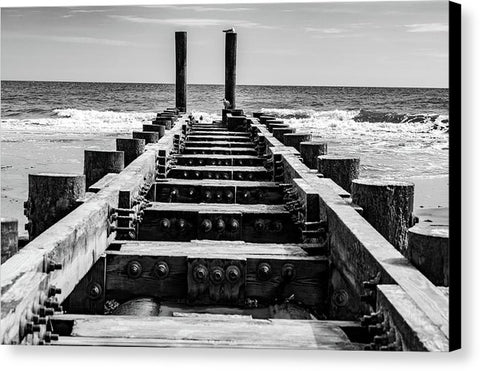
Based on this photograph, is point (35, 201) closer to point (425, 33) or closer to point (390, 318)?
point (390, 318)

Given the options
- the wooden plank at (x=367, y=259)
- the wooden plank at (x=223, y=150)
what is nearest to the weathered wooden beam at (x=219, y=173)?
the wooden plank at (x=223, y=150)

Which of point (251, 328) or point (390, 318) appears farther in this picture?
point (251, 328)

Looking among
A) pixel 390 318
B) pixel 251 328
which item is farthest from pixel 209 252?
pixel 390 318

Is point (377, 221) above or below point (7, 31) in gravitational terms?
below

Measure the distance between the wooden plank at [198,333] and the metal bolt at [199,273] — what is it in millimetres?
577

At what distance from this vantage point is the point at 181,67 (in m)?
15.1

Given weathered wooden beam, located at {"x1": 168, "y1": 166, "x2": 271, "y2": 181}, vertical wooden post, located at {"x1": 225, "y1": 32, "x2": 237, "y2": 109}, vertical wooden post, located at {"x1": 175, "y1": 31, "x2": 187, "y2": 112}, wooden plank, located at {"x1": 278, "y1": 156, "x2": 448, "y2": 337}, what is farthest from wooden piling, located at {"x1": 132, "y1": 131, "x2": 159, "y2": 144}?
vertical wooden post, located at {"x1": 175, "y1": 31, "x2": 187, "y2": 112}

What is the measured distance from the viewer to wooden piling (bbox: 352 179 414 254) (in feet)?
11.3

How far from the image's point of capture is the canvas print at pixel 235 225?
2609 millimetres

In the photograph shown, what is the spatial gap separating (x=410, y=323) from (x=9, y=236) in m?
1.57

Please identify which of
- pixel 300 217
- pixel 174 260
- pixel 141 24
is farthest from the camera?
pixel 141 24

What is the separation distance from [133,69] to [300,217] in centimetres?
193

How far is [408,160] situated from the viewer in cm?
1430

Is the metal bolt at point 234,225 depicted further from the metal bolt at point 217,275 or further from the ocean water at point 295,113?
the ocean water at point 295,113
